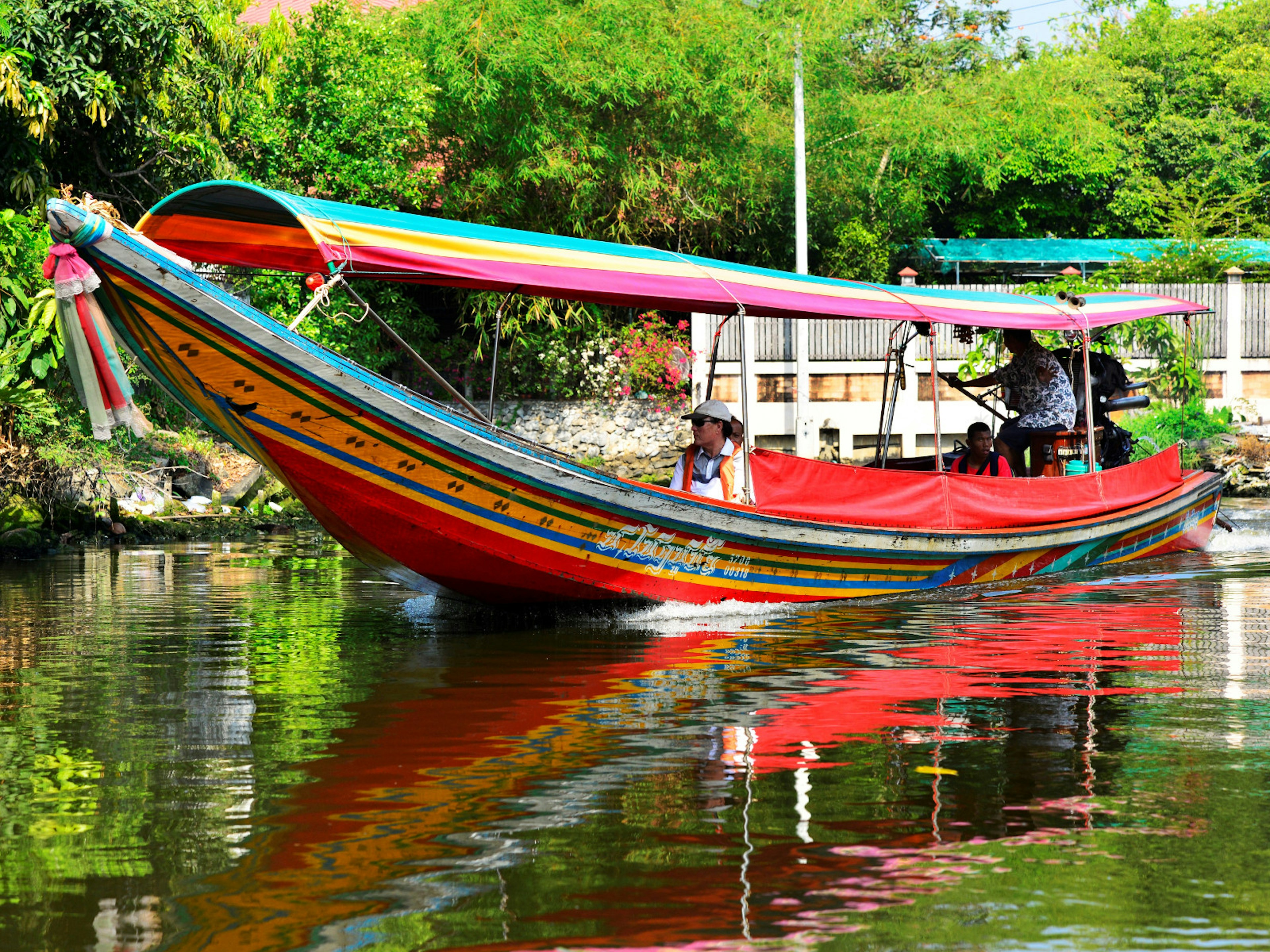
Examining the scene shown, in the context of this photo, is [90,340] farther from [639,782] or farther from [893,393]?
[893,393]


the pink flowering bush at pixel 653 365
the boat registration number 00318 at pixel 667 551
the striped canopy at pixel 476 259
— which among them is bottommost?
the boat registration number 00318 at pixel 667 551

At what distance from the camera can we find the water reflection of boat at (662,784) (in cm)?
379

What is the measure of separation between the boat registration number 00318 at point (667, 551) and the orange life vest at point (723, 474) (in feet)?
1.20

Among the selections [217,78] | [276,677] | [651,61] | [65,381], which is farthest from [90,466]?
[651,61]

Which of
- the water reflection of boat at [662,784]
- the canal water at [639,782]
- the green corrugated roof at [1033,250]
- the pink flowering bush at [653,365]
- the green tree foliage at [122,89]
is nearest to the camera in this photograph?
the canal water at [639,782]

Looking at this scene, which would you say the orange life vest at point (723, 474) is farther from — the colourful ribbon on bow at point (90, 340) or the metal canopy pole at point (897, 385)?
the colourful ribbon on bow at point (90, 340)

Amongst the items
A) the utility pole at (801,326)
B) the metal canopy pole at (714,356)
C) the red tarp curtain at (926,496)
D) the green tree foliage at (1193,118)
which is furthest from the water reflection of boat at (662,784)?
the green tree foliage at (1193,118)

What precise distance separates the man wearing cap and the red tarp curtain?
186 millimetres

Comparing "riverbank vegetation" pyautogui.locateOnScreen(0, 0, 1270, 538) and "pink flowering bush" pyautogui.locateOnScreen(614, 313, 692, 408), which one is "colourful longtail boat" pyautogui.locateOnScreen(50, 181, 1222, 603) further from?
"pink flowering bush" pyautogui.locateOnScreen(614, 313, 692, 408)

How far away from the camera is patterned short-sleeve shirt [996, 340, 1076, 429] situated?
428 inches

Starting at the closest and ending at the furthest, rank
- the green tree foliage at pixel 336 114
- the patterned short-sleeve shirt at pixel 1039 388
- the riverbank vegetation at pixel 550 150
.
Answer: the patterned short-sleeve shirt at pixel 1039 388 → the riverbank vegetation at pixel 550 150 → the green tree foliage at pixel 336 114

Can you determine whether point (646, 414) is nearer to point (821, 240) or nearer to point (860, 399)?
point (860, 399)

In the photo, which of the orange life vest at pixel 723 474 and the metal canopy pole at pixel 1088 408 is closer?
the orange life vest at pixel 723 474

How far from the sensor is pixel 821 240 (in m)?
24.4
